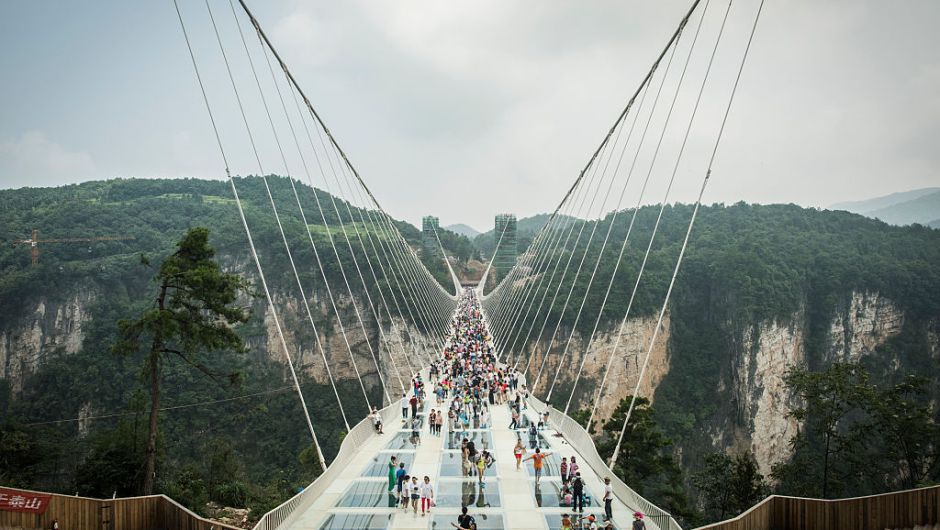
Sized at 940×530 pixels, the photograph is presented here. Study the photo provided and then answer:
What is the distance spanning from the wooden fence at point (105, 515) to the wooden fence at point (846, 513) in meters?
5.71

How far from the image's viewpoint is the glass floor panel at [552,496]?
829 centimetres

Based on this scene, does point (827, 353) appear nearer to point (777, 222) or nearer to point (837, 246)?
point (837, 246)

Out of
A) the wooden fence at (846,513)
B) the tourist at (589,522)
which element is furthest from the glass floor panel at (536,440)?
the wooden fence at (846,513)

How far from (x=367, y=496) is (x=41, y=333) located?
156 ft

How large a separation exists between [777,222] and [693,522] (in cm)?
6232

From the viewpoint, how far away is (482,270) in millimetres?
112688

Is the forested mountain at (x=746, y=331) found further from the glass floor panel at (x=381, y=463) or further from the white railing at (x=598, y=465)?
the glass floor panel at (x=381, y=463)

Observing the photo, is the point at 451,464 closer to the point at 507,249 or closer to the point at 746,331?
the point at 746,331

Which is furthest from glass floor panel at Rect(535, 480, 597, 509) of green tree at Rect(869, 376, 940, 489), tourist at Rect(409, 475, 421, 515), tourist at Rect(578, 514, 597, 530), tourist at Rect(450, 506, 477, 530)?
green tree at Rect(869, 376, 940, 489)

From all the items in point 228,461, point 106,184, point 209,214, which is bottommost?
point 228,461

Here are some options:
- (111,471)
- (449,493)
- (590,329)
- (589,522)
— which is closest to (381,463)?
(449,493)

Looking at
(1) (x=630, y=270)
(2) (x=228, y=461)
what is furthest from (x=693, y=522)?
(1) (x=630, y=270)

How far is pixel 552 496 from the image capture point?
8.68 metres

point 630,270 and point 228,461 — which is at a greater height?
point 630,270
